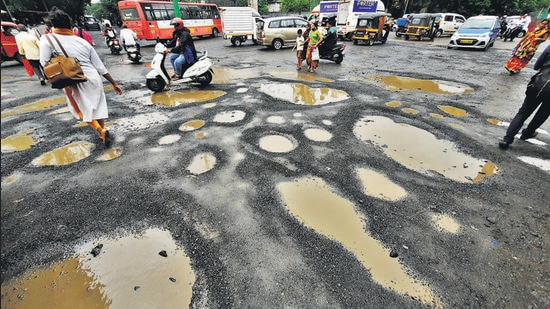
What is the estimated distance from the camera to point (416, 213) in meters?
2.74

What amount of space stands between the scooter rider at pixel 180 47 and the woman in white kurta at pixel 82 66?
2.98 m

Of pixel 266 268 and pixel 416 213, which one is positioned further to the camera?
pixel 416 213

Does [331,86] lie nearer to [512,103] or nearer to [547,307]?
[512,103]

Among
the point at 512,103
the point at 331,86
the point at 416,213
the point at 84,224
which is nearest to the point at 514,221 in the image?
the point at 416,213

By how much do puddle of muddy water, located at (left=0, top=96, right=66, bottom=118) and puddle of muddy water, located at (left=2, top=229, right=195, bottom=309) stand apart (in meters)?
4.90

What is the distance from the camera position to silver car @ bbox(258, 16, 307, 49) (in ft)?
45.4

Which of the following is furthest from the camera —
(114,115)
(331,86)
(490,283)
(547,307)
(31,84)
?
(31,84)

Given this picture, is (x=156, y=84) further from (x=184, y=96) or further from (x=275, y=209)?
(x=275, y=209)

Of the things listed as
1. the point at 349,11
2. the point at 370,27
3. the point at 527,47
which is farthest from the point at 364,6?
the point at 527,47

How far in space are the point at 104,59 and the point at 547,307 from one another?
49.9ft

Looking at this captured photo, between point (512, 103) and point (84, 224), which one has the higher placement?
point (84, 224)

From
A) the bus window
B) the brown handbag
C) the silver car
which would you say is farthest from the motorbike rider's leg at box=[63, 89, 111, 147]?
the bus window

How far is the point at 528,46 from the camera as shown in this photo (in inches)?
286

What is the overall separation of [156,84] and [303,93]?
12.1 feet
